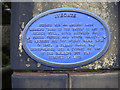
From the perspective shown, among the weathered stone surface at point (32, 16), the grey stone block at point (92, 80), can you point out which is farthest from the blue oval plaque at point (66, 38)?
the grey stone block at point (92, 80)

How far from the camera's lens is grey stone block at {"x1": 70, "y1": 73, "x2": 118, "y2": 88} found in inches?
98.8

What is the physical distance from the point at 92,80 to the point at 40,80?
654 mm

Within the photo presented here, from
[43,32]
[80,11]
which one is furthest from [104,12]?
[43,32]

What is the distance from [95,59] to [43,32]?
746 mm

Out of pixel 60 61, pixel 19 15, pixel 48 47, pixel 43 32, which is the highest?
pixel 19 15

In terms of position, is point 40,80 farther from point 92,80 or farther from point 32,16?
point 32,16

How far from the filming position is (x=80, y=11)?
8.39ft

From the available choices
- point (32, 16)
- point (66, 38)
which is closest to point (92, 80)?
point (66, 38)

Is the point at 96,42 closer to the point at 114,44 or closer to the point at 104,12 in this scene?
the point at 114,44

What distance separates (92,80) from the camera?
2.52 m

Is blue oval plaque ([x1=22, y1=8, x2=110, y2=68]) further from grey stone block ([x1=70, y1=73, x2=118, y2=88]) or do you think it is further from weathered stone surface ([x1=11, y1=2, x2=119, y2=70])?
grey stone block ([x1=70, y1=73, x2=118, y2=88])

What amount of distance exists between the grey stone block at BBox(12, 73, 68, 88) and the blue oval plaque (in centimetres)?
16

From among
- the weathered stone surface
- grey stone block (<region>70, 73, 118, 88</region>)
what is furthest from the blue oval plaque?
grey stone block (<region>70, 73, 118, 88</region>)

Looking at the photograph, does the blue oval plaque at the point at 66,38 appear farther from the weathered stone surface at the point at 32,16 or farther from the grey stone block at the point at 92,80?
the grey stone block at the point at 92,80
